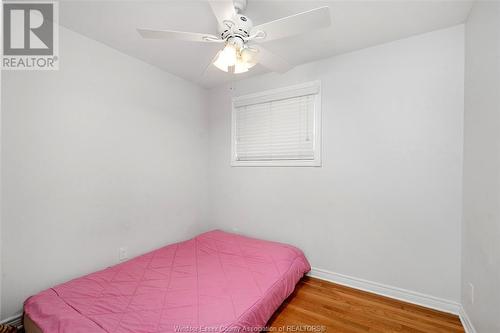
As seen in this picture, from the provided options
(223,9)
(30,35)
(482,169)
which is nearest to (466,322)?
(482,169)

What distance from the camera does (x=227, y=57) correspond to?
163 centimetres

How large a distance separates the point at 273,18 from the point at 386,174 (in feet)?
5.47

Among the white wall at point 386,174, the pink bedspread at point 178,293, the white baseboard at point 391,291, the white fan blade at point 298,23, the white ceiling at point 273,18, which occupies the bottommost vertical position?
the white baseboard at point 391,291

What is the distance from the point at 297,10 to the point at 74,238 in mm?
2592

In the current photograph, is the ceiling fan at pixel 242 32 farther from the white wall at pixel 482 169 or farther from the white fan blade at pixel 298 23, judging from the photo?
the white wall at pixel 482 169

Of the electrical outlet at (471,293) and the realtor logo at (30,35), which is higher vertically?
the realtor logo at (30,35)

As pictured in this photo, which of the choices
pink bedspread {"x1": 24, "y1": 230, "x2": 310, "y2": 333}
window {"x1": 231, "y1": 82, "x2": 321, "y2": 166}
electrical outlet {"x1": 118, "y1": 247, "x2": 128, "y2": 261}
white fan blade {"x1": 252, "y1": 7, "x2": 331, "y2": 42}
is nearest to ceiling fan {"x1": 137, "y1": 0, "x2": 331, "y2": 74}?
white fan blade {"x1": 252, "y1": 7, "x2": 331, "y2": 42}

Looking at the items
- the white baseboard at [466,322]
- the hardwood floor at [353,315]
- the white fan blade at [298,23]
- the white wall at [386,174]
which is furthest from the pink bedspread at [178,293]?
the white fan blade at [298,23]

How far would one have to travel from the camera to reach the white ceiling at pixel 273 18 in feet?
5.32

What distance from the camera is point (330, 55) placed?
2.33 m

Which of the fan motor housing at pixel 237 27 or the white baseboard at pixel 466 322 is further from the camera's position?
the white baseboard at pixel 466 322

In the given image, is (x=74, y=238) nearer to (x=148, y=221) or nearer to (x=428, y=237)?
(x=148, y=221)

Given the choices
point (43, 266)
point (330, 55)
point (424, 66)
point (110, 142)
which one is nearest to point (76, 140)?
point (110, 142)

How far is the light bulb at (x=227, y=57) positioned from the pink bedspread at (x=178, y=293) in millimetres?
1714
